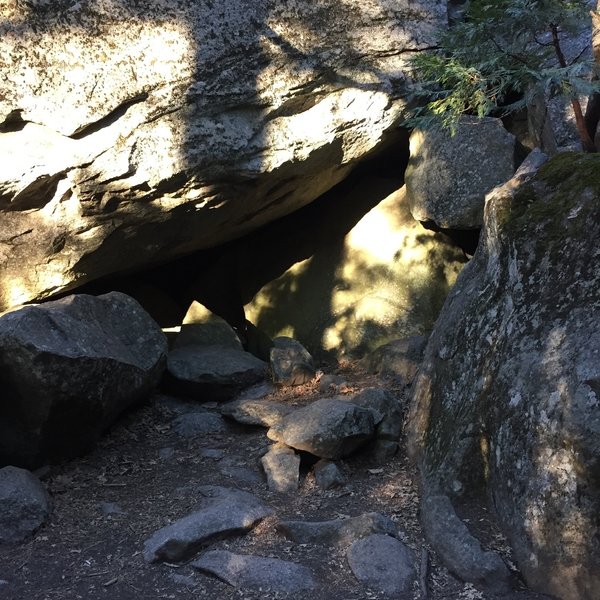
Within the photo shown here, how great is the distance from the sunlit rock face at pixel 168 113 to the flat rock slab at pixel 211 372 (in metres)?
1.10

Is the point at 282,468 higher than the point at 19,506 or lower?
lower

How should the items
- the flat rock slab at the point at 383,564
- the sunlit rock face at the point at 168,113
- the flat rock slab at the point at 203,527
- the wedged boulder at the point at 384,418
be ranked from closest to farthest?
the flat rock slab at the point at 383,564, the flat rock slab at the point at 203,527, the wedged boulder at the point at 384,418, the sunlit rock face at the point at 168,113

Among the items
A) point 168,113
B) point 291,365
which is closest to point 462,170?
point 291,365

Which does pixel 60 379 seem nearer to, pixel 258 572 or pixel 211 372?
pixel 211 372

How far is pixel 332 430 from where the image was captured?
193 inches

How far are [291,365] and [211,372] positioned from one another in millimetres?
729

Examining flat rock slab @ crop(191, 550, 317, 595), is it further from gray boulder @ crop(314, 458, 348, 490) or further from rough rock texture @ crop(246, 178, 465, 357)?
rough rock texture @ crop(246, 178, 465, 357)

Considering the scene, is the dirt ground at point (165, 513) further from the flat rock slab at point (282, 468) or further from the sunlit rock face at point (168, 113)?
the sunlit rock face at point (168, 113)

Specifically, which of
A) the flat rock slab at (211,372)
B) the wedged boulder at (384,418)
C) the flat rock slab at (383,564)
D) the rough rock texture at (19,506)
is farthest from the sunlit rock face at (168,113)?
the flat rock slab at (383,564)

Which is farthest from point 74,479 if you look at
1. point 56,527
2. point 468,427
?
point 468,427

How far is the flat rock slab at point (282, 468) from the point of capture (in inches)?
190

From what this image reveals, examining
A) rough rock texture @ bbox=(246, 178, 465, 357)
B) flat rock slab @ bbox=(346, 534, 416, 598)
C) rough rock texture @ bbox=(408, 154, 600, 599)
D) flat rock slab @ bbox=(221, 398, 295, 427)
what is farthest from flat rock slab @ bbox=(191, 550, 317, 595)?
rough rock texture @ bbox=(246, 178, 465, 357)

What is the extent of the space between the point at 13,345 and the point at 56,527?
1.21 meters

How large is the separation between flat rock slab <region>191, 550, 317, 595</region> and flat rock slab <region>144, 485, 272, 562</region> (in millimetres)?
119
